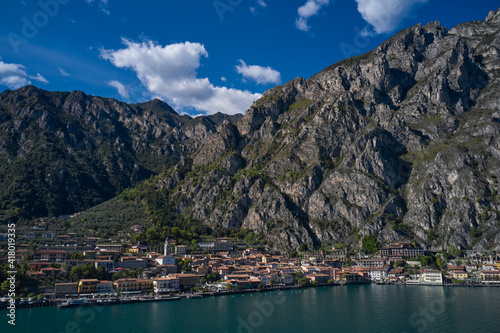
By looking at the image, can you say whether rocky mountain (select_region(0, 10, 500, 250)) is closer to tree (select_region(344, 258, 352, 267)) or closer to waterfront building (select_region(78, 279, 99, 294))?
tree (select_region(344, 258, 352, 267))

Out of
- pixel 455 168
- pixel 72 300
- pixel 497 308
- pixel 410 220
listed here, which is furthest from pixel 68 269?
pixel 455 168

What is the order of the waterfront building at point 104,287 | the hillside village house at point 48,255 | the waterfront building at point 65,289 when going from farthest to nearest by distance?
the hillside village house at point 48,255
the waterfront building at point 104,287
the waterfront building at point 65,289

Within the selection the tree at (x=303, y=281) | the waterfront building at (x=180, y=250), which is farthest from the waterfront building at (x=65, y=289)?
the tree at (x=303, y=281)

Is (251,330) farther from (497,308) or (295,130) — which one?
(295,130)

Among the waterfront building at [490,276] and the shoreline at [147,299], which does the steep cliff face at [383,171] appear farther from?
the shoreline at [147,299]

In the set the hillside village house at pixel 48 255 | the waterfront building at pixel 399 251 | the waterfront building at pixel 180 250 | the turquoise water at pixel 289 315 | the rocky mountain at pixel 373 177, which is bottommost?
the turquoise water at pixel 289 315

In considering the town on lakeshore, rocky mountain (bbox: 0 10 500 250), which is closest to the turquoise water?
the town on lakeshore
